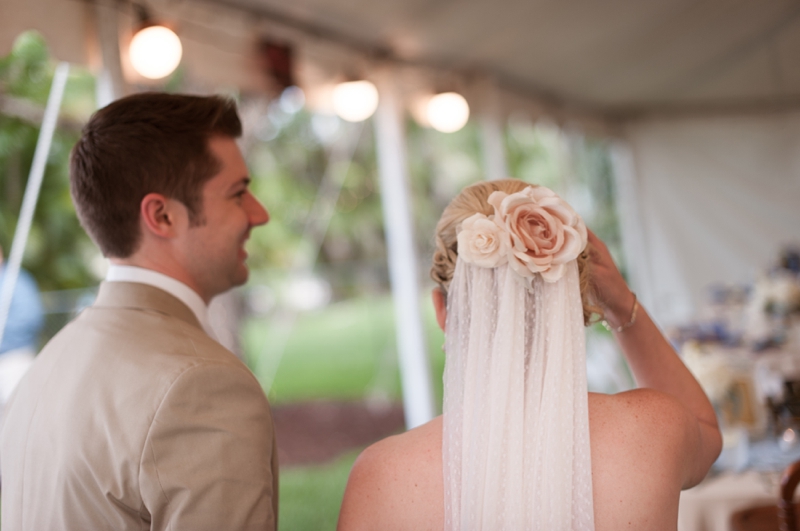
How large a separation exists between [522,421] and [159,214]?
0.94 m

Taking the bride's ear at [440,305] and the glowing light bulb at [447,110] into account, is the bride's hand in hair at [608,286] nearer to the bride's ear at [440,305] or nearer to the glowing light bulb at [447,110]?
the bride's ear at [440,305]

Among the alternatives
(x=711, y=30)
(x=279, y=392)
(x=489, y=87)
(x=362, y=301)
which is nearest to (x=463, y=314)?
(x=489, y=87)

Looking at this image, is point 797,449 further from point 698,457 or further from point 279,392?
point 279,392

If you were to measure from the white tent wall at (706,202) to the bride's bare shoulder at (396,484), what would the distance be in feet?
21.2

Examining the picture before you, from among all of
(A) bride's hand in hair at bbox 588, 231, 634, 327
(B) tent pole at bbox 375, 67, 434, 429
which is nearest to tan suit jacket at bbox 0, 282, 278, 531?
(A) bride's hand in hair at bbox 588, 231, 634, 327

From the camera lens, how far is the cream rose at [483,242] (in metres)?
1.32

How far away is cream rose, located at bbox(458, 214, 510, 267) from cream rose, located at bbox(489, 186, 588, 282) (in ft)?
0.05

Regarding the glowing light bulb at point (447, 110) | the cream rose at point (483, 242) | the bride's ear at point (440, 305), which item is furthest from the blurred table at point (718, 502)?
the glowing light bulb at point (447, 110)

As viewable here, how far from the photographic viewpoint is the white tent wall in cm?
747

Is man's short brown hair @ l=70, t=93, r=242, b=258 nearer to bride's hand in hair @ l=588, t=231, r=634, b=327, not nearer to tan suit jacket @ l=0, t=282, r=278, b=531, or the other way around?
tan suit jacket @ l=0, t=282, r=278, b=531

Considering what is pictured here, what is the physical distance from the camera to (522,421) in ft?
4.52

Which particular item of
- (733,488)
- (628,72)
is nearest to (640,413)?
(733,488)

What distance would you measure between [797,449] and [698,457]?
141cm

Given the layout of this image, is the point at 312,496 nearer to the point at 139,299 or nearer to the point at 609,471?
the point at 139,299
